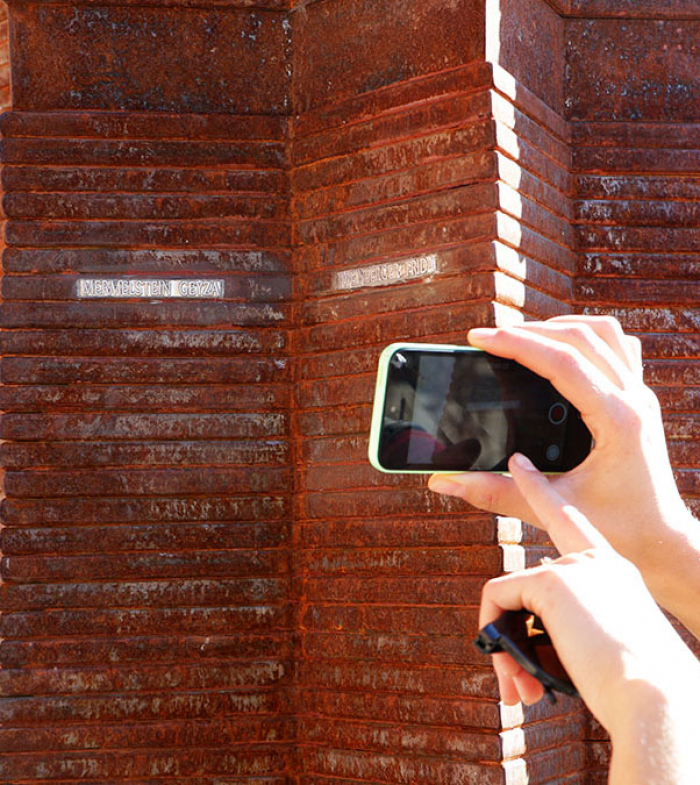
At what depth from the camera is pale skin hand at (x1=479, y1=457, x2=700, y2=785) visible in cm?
81

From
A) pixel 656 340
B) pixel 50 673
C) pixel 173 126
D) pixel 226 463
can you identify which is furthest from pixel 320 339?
pixel 50 673

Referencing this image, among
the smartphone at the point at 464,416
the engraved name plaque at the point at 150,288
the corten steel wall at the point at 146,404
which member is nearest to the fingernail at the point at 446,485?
the smartphone at the point at 464,416

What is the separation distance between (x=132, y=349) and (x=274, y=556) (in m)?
0.87

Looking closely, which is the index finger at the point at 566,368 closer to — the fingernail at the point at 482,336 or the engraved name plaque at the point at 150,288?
the fingernail at the point at 482,336

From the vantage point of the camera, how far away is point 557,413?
1.56 metres

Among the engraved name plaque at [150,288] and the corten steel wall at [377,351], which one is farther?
the engraved name plaque at [150,288]

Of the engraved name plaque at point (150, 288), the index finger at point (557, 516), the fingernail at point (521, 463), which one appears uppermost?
the engraved name plaque at point (150, 288)

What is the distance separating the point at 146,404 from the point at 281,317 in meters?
0.56

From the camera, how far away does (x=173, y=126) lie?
3898 mm

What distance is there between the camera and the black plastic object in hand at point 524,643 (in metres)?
1.02

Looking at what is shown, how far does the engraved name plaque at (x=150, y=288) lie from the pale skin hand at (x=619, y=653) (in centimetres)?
297

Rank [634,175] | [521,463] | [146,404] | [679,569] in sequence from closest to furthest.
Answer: [521,463]
[679,569]
[146,404]
[634,175]

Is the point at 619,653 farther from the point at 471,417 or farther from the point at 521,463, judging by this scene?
the point at 471,417

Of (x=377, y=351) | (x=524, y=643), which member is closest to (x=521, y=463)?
(x=524, y=643)
